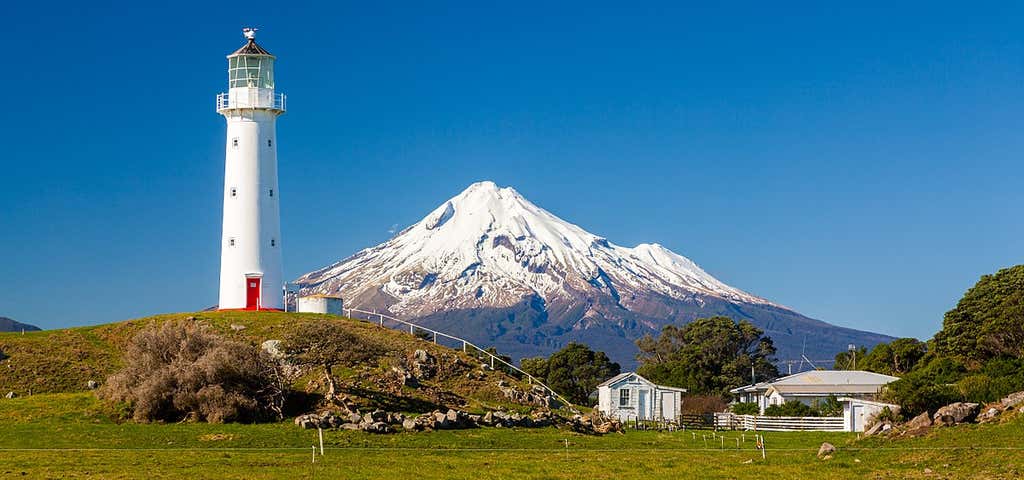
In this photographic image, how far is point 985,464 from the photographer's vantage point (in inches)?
1305

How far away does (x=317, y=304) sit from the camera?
8006 cm

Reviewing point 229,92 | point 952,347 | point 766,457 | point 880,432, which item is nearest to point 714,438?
point 880,432

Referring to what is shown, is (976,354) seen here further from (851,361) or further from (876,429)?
(851,361)

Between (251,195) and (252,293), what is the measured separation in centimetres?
614

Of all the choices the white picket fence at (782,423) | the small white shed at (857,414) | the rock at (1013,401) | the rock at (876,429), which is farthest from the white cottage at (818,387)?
the rock at (1013,401)

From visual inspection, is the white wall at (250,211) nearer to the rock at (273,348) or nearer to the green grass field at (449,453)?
the rock at (273,348)

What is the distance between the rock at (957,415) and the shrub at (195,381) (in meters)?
27.1

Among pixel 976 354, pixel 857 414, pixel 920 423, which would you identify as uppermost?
pixel 976 354

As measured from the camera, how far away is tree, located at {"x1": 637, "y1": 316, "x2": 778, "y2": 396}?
105m

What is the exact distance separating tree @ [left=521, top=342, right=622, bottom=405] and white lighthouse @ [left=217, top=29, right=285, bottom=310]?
35953 millimetres

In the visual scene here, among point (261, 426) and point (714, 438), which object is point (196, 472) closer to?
point (261, 426)

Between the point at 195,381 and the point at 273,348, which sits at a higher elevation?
the point at 273,348

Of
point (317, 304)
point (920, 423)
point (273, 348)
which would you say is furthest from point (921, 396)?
point (317, 304)

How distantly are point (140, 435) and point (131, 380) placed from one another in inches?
330
